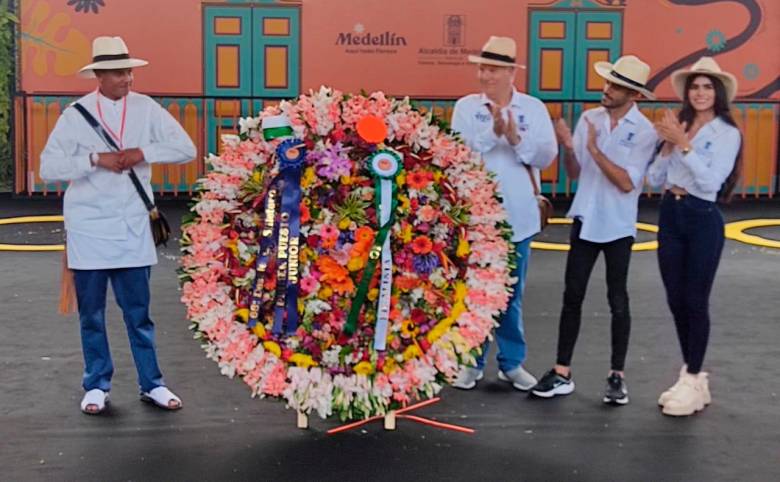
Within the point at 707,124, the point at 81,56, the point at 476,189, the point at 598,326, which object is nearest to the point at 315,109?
the point at 476,189

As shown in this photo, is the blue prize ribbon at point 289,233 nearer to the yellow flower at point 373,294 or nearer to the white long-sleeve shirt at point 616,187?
the yellow flower at point 373,294

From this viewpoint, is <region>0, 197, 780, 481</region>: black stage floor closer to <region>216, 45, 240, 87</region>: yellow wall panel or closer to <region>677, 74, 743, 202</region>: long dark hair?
<region>677, 74, 743, 202</region>: long dark hair

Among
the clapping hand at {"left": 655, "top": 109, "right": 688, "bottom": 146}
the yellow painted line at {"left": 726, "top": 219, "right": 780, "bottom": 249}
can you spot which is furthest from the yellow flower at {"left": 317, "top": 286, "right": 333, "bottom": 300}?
the yellow painted line at {"left": 726, "top": 219, "right": 780, "bottom": 249}

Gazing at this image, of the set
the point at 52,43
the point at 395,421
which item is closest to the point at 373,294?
the point at 395,421

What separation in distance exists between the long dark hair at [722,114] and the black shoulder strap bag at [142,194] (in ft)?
8.07

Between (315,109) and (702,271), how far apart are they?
1.98 meters

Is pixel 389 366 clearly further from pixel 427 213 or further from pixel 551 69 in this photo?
pixel 551 69

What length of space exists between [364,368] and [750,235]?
8.16m

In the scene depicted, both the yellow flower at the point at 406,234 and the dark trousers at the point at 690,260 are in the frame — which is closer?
the yellow flower at the point at 406,234

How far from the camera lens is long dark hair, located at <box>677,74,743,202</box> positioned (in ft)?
17.6

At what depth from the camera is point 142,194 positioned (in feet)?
17.4

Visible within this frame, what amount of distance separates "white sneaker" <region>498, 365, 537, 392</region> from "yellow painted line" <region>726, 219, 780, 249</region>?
6.05m

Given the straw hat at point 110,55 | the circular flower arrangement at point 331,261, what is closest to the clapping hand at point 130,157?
the straw hat at point 110,55

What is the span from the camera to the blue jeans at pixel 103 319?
5340 mm
